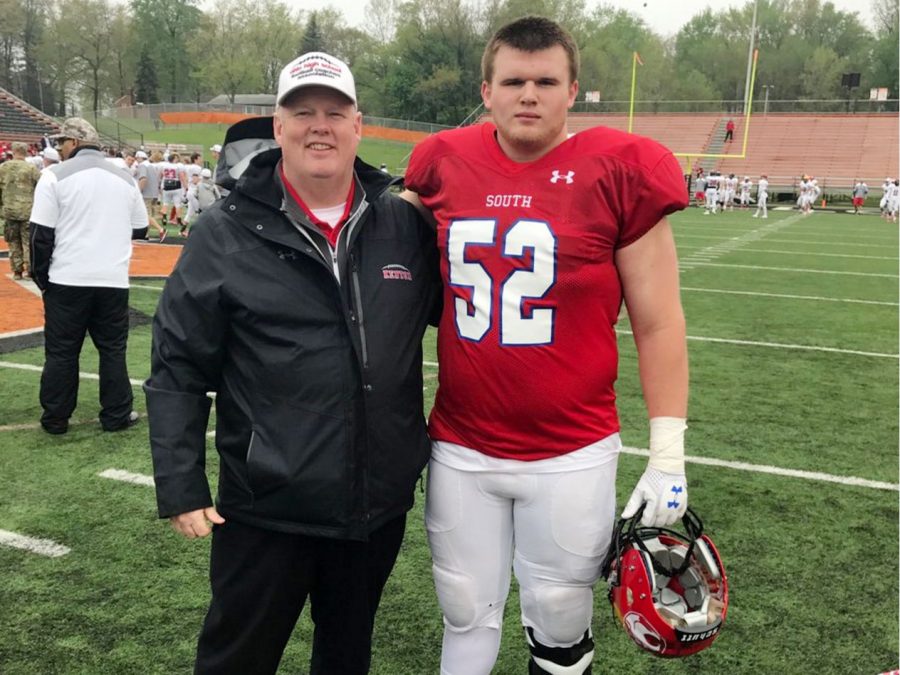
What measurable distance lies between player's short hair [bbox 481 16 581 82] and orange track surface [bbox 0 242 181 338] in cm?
473

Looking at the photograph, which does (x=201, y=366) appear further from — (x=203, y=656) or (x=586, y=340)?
(x=586, y=340)

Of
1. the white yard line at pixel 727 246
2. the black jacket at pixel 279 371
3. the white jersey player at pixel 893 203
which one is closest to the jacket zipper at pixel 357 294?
the black jacket at pixel 279 371

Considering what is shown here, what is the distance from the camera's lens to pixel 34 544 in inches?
142

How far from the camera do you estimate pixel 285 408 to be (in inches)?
79.0

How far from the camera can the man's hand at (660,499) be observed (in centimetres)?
212

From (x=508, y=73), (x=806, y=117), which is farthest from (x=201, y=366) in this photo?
(x=806, y=117)

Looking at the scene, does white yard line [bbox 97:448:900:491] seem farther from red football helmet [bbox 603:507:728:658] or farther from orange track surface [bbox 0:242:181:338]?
A: red football helmet [bbox 603:507:728:658]

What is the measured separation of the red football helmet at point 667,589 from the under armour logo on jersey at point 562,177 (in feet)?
2.95

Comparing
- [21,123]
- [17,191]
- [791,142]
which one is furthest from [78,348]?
[791,142]

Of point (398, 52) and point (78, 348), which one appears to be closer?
point (78, 348)

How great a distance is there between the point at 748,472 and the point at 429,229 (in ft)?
10.0

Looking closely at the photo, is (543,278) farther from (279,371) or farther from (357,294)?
(279,371)

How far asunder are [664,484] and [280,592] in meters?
1.04

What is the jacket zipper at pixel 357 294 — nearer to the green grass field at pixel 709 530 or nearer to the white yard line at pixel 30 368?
the green grass field at pixel 709 530
